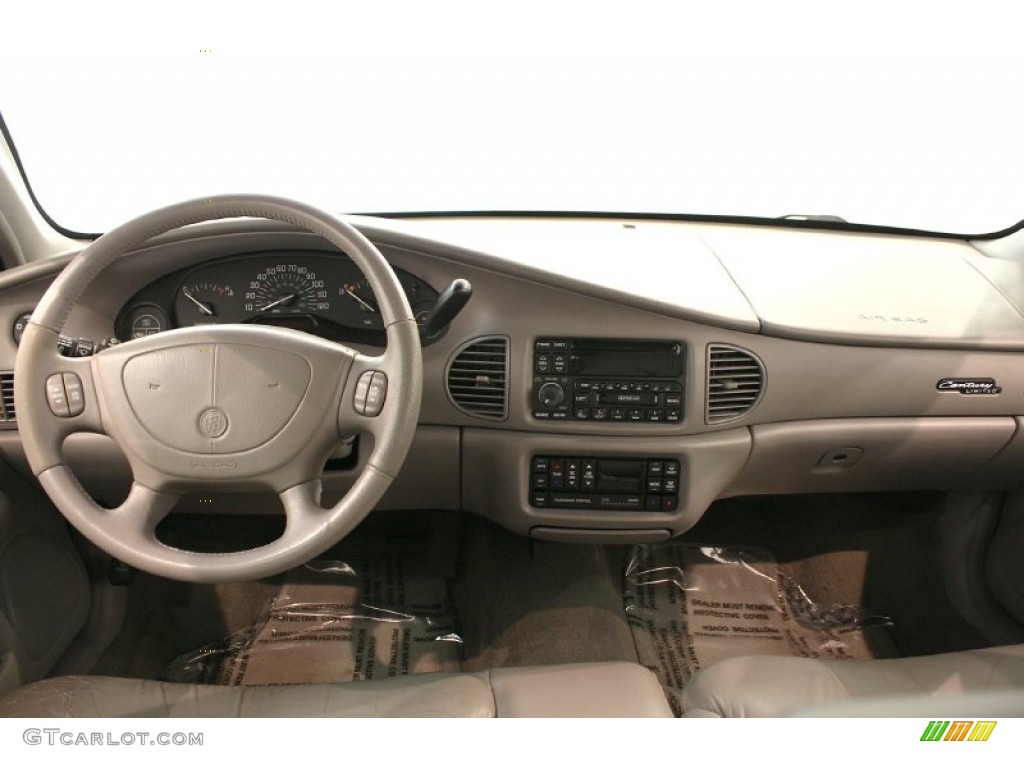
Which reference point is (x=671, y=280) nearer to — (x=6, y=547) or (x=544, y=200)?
(x=544, y=200)

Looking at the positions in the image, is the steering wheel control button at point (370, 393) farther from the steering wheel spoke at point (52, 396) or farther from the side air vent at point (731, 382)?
the side air vent at point (731, 382)

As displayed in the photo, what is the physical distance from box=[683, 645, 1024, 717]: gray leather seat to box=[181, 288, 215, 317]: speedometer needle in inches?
42.6

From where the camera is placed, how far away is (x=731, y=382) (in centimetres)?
147

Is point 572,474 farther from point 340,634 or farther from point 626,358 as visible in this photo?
point 340,634

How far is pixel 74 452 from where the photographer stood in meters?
1.51

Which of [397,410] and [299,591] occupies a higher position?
[397,410]

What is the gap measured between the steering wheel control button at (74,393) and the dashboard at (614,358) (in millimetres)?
120

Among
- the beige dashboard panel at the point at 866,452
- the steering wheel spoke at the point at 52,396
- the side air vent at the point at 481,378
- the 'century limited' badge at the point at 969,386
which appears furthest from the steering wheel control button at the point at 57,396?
the 'century limited' badge at the point at 969,386

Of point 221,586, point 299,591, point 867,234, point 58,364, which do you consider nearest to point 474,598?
point 299,591

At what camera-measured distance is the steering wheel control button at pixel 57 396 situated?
1.14m

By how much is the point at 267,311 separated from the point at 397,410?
1.53 feet

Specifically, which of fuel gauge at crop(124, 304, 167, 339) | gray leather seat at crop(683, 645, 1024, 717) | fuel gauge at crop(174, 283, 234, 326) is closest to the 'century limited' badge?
gray leather seat at crop(683, 645, 1024, 717)

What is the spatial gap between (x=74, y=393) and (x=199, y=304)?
33 cm

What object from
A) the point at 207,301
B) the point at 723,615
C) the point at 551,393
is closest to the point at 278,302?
the point at 207,301
